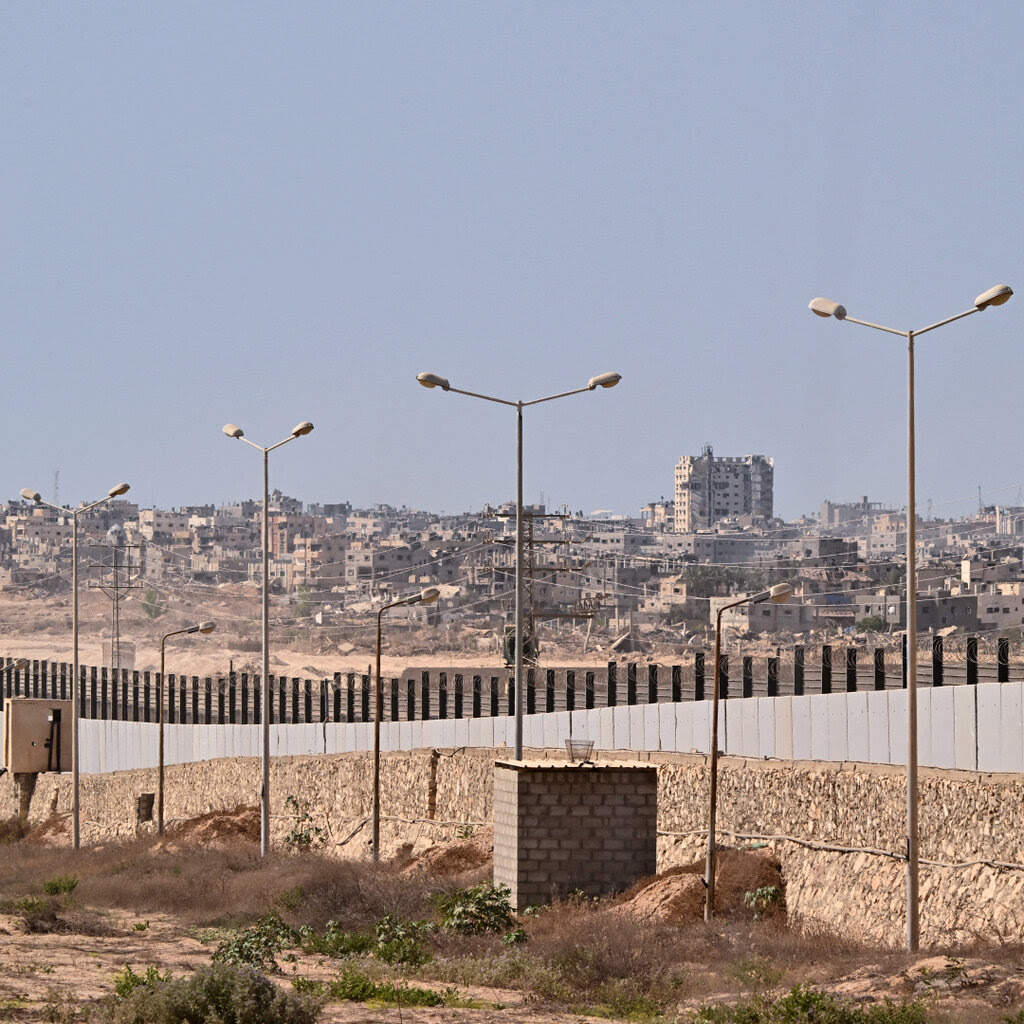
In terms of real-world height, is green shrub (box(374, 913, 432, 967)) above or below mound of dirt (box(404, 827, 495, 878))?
above

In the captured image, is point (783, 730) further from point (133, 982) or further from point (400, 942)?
point (133, 982)

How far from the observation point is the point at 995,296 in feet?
64.3

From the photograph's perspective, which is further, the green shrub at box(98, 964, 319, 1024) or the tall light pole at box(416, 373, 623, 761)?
the tall light pole at box(416, 373, 623, 761)

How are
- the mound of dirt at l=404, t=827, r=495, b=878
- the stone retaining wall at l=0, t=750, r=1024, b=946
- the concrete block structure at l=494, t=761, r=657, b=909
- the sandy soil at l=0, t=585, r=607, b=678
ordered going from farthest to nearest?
the sandy soil at l=0, t=585, r=607, b=678, the mound of dirt at l=404, t=827, r=495, b=878, the concrete block structure at l=494, t=761, r=657, b=909, the stone retaining wall at l=0, t=750, r=1024, b=946

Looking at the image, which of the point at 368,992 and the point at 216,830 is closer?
the point at 368,992

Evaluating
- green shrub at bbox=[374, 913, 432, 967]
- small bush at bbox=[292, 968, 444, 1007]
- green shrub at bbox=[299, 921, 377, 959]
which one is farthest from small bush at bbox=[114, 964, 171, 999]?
green shrub at bbox=[299, 921, 377, 959]

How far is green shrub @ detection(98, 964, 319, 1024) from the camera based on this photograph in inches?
665

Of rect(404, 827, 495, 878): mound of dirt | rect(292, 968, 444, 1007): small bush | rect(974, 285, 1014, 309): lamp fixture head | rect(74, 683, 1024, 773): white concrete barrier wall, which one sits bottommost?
rect(404, 827, 495, 878): mound of dirt

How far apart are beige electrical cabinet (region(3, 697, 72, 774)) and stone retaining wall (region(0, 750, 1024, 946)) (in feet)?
77.2

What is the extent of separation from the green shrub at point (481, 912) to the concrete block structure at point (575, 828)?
0.32 m

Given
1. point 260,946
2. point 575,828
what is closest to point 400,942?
point 260,946

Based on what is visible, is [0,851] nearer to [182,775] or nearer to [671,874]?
[182,775]

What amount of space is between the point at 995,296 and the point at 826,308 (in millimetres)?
2386

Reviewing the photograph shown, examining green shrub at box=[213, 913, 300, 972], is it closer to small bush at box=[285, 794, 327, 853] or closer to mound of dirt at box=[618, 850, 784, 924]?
mound of dirt at box=[618, 850, 784, 924]
